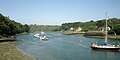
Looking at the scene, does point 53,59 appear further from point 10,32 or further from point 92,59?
point 10,32

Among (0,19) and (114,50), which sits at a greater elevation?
(0,19)

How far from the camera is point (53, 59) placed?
57.4 meters

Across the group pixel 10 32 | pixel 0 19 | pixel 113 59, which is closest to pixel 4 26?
pixel 0 19

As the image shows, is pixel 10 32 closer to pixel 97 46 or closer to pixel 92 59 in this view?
pixel 97 46

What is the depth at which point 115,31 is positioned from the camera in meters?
154

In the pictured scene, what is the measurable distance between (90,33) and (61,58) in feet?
413

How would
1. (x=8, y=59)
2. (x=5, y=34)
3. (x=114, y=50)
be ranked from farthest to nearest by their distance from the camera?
(x=5, y=34), (x=114, y=50), (x=8, y=59)

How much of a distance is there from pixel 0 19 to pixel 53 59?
78.0m

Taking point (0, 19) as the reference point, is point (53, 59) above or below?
below

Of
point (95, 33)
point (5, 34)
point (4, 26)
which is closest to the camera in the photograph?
point (4, 26)

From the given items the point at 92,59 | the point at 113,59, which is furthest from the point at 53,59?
the point at 113,59

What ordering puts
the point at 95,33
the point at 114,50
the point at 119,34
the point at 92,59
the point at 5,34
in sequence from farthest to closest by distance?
the point at 95,33 < the point at 119,34 < the point at 5,34 < the point at 114,50 < the point at 92,59

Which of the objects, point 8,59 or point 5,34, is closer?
point 8,59

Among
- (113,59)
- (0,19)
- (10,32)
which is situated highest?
(0,19)
